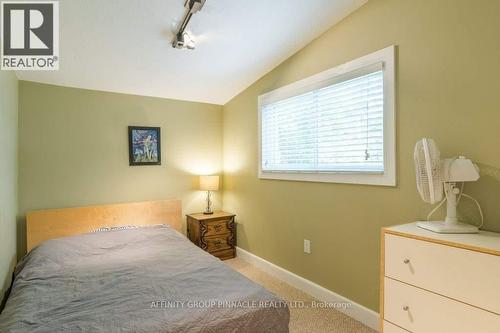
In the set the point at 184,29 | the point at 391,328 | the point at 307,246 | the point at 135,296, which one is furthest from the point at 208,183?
the point at 391,328

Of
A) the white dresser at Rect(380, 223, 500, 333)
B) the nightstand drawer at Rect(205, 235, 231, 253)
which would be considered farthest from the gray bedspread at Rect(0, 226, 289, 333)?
the nightstand drawer at Rect(205, 235, 231, 253)

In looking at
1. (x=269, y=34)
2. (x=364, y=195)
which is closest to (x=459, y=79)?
(x=364, y=195)

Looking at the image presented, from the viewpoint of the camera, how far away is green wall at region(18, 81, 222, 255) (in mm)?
2818

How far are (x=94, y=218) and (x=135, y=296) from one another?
183 centimetres

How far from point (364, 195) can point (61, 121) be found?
316 cm

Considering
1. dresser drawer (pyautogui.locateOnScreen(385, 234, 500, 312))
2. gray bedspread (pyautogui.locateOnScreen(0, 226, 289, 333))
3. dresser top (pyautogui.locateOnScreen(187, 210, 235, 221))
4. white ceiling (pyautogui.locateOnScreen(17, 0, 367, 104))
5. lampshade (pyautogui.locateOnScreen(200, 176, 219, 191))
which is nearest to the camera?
dresser drawer (pyautogui.locateOnScreen(385, 234, 500, 312))

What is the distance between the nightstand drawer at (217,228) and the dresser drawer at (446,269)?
2.32 m

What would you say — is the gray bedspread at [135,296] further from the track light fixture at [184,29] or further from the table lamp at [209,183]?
the track light fixture at [184,29]

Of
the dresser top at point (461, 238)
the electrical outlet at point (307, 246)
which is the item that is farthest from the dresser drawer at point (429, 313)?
the electrical outlet at point (307, 246)

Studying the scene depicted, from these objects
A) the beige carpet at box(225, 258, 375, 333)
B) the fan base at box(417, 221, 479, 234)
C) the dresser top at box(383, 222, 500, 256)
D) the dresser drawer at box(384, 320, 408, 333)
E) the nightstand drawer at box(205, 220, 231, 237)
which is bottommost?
the beige carpet at box(225, 258, 375, 333)

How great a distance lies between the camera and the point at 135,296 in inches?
62.0

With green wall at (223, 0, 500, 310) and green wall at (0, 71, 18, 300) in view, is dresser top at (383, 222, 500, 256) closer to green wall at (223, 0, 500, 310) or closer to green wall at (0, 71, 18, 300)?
green wall at (223, 0, 500, 310)

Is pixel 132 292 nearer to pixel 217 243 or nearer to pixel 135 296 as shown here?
pixel 135 296

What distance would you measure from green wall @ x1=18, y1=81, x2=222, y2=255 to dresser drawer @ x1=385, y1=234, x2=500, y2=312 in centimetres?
279
